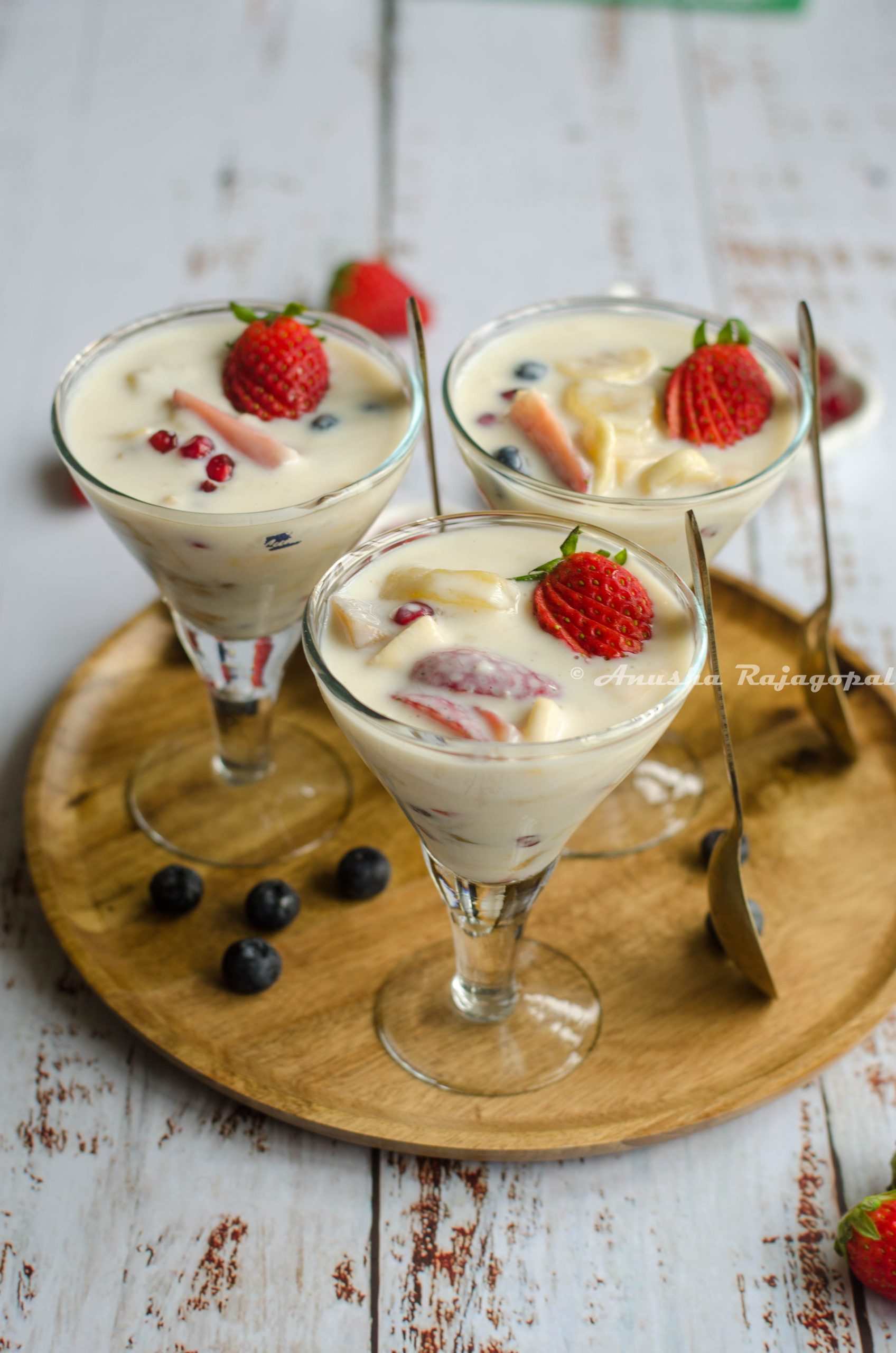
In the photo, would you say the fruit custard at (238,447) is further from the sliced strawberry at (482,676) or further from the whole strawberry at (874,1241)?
Result: the whole strawberry at (874,1241)

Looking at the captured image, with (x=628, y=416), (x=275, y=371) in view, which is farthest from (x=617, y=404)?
(x=275, y=371)

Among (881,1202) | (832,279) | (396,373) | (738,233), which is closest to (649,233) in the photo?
(738,233)

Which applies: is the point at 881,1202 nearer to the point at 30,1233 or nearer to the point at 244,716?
the point at 30,1233

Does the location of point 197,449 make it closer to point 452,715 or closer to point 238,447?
point 238,447

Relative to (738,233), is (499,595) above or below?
above

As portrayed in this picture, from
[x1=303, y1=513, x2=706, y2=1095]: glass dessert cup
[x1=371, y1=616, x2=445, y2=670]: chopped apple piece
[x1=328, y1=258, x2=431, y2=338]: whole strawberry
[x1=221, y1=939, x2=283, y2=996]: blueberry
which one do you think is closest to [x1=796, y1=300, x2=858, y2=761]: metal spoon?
[x1=303, y1=513, x2=706, y2=1095]: glass dessert cup

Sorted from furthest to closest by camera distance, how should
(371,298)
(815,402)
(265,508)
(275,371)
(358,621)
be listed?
(371,298) → (815,402) → (275,371) → (265,508) → (358,621)
